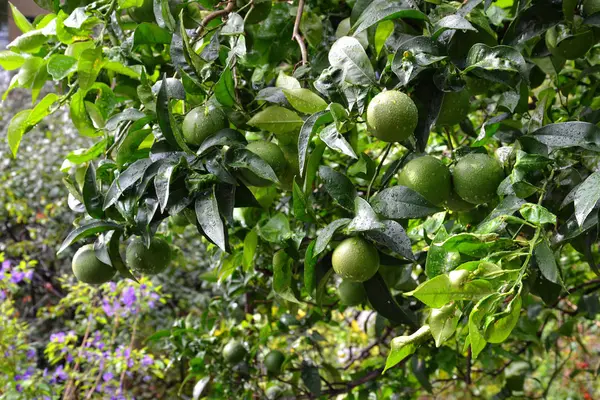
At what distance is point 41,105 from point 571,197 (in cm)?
70

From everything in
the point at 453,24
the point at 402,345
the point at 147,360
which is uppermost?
the point at 453,24

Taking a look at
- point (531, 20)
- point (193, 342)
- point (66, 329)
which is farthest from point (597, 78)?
point (66, 329)

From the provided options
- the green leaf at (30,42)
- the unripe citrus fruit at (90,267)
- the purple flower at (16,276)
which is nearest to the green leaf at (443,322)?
the unripe citrus fruit at (90,267)

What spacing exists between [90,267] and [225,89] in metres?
0.30

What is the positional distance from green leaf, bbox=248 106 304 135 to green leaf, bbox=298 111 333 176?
0.09 meters

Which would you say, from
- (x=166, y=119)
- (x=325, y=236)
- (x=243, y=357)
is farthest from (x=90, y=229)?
(x=243, y=357)

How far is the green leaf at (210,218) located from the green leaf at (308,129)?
10 centimetres

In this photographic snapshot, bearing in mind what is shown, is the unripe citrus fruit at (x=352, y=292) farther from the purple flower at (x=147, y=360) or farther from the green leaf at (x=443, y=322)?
the purple flower at (x=147, y=360)

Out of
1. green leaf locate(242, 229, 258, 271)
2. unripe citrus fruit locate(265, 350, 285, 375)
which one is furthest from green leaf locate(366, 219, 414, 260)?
unripe citrus fruit locate(265, 350, 285, 375)

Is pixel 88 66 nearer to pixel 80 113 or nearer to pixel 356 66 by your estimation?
Answer: pixel 80 113

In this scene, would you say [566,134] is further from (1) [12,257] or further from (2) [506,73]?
(1) [12,257]

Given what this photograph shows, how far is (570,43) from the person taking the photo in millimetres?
759

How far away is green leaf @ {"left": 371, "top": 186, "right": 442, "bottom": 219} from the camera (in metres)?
0.64

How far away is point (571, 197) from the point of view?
643mm
